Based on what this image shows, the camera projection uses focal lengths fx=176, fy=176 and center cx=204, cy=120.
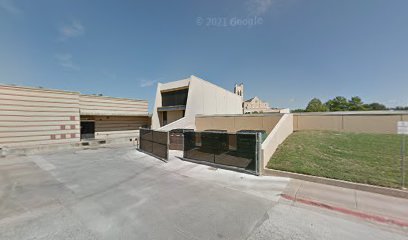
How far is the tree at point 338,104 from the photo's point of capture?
60341 mm

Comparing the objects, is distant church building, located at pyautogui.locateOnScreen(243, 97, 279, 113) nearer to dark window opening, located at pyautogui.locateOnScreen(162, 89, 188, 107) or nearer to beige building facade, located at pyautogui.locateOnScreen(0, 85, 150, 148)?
dark window opening, located at pyautogui.locateOnScreen(162, 89, 188, 107)

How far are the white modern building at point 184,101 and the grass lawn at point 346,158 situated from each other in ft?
45.3

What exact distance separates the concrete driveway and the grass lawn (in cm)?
168

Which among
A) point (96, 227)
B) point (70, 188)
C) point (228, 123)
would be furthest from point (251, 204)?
point (228, 123)

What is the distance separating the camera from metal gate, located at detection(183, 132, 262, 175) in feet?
25.7

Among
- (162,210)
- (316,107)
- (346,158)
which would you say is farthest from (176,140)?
(316,107)

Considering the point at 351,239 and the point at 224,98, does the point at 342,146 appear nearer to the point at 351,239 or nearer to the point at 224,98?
the point at 351,239

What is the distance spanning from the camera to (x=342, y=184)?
6117 mm

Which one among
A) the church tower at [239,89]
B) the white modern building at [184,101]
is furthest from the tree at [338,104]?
the white modern building at [184,101]

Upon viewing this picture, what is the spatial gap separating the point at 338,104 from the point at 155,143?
234ft

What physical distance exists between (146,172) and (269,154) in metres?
6.15

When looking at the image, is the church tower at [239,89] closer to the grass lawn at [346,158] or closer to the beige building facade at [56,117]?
the beige building facade at [56,117]

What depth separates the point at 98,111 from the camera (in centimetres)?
2142

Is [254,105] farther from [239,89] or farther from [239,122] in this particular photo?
[239,122]
